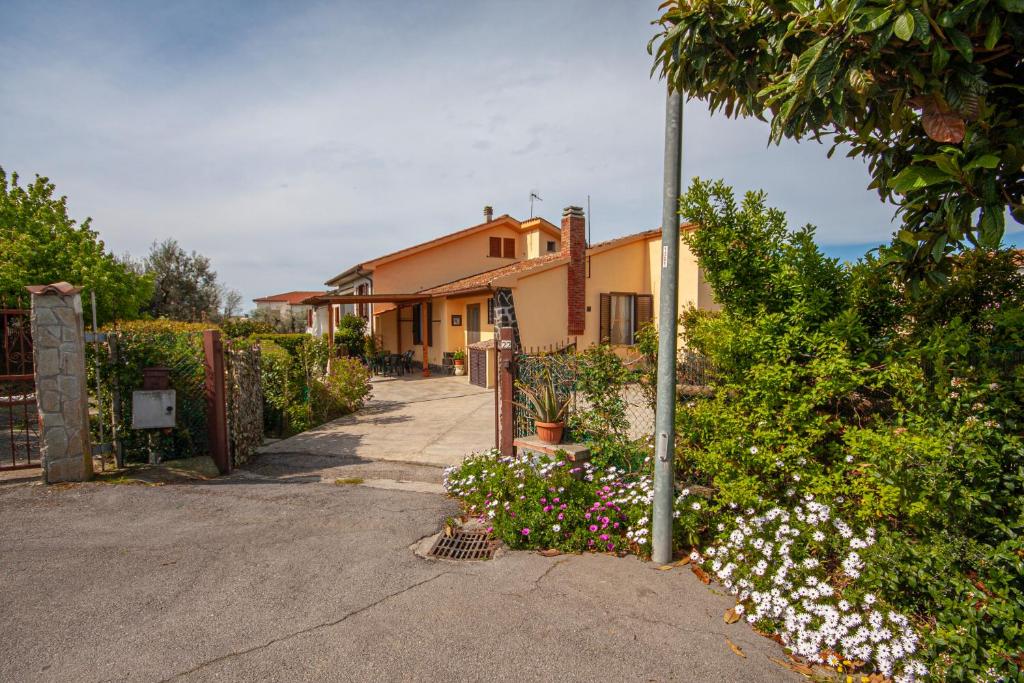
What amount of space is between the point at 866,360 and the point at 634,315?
45.6 ft

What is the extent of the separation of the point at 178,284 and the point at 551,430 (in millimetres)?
28913

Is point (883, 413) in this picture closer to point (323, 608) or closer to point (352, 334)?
point (323, 608)

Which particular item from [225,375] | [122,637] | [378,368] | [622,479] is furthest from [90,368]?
[378,368]

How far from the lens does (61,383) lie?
611cm

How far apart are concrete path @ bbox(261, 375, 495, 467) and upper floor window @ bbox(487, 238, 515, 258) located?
34.0ft

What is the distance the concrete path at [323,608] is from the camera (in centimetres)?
298

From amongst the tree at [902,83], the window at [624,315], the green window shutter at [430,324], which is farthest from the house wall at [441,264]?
the tree at [902,83]

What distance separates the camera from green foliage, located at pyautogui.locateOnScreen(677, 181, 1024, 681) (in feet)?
9.86

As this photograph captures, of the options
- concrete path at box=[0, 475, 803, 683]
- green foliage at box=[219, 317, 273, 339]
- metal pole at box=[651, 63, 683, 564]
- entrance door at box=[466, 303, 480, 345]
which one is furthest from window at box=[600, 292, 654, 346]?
green foliage at box=[219, 317, 273, 339]

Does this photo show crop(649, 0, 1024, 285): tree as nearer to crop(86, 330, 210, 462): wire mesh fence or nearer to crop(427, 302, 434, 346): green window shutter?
crop(86, 330, 210, 462): wire mesh fence

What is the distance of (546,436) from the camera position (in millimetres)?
5832

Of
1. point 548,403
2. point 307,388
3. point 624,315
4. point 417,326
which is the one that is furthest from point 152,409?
point 417,326

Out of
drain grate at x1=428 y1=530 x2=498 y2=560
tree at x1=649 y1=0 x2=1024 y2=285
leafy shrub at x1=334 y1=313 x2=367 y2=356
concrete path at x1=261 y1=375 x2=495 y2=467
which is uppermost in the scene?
tree at x1=649 y1=0 x2=1024 y2=285

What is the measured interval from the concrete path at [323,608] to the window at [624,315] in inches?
505
